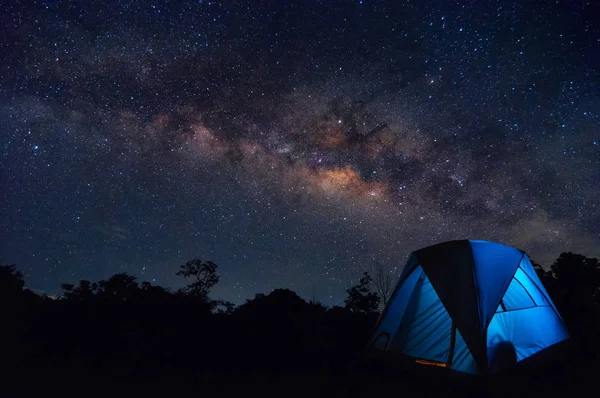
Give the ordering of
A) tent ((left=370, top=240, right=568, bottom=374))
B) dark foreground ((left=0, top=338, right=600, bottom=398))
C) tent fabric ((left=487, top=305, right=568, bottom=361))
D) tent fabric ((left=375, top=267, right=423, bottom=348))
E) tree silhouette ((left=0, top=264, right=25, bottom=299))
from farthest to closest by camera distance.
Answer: tree silhouette ((left=0, top=264, right=25, bottom=299))
tent fabric ((left=375, top=267, right=423, bottom=348))
tent fabric ((left=487, top=305, right=568, bottom=361))
tent ((left=370, top=240, right=568, bottom=374))
dark foreground ((left=0, top=338, right=600, bottom=398))

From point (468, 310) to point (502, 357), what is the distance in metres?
0.78

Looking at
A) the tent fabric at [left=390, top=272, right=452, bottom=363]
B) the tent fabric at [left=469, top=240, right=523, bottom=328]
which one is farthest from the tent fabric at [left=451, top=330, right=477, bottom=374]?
the tent fabric at [left=469, top=240, right=523, bottom=328]

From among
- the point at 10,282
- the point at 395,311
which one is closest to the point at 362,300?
the point at 395,311

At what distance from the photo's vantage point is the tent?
4816 mm

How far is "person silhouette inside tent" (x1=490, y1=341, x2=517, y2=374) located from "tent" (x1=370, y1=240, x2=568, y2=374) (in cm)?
1

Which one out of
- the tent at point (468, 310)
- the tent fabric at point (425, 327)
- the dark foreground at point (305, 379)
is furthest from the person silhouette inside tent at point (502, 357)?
the tent fabric at point (425, 327)

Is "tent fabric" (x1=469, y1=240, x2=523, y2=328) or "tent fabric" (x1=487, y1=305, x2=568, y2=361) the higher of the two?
"tent fabric" (x1=469, y1=240, x2=523, y2=328)

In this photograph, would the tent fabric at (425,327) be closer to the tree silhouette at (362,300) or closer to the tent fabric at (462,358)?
the tent fabric at (462,358)

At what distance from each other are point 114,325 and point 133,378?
7.72 ft

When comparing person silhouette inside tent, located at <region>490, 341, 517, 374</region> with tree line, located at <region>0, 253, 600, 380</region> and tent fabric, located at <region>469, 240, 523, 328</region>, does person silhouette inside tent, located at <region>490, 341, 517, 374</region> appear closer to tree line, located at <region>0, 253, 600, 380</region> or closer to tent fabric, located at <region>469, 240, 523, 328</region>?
tent fabric, located at <region>469, 240, 523, 328</region>

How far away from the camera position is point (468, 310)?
4.93m

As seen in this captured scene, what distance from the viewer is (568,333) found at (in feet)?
19.3

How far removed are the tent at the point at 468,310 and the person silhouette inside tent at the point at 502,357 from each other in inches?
0.6

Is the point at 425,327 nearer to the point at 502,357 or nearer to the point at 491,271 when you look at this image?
the point at 502,357
